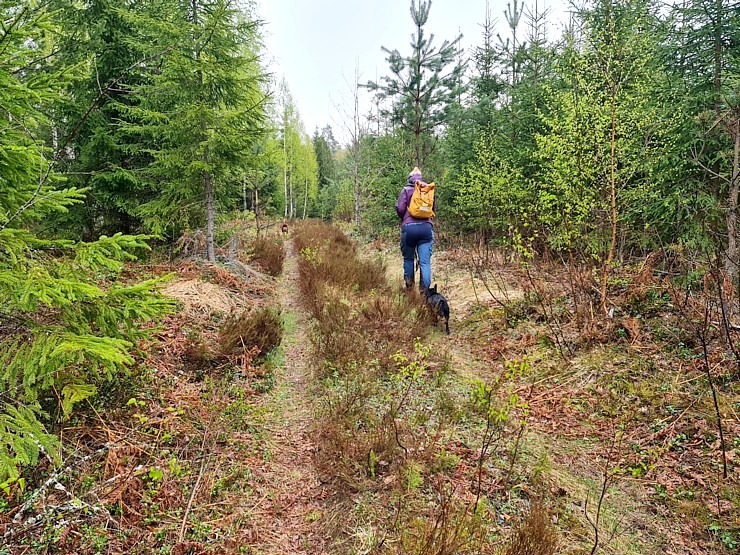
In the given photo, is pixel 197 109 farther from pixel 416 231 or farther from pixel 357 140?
pixel 357 140

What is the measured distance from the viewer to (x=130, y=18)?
6453 mm

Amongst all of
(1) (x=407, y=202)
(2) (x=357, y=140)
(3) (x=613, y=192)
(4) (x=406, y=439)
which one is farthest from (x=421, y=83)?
(4) (x=406, y=439)

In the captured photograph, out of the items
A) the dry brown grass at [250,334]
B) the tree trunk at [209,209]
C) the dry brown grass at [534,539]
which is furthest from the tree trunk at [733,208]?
the tree trunk at [209,209]

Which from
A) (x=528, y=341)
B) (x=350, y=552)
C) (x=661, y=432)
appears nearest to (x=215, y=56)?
(x=528, y=341)

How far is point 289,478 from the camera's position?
121 inches

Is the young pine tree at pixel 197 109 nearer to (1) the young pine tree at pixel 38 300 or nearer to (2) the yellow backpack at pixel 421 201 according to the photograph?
(2) the yellow backpack at pixel 421 201

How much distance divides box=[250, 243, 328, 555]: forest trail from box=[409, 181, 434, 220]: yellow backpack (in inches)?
119

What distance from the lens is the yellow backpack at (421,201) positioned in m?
6.32

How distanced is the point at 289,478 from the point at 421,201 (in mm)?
4612

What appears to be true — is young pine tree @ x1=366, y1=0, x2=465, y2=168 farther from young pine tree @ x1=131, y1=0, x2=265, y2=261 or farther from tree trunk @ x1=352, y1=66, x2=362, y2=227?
tree trunk @ x1=352, y1=66, x2=362, y2=227

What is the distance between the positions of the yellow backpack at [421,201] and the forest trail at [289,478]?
303 centimetres

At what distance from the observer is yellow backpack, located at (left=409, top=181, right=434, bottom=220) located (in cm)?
632

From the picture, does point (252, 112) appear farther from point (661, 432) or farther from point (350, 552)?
point (661, 432)

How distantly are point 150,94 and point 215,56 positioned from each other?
1.62 m
